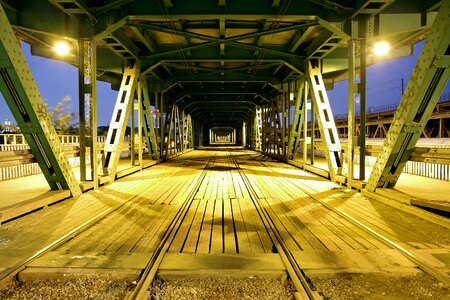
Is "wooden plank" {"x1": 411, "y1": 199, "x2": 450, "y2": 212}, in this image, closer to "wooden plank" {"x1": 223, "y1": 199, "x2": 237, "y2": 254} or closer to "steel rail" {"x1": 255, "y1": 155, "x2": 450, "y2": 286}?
"steel rail" {"x1": 255, "y1": 155, "x2": 450, "y2": 286}

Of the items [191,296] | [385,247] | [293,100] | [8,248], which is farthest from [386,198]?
[293,100]

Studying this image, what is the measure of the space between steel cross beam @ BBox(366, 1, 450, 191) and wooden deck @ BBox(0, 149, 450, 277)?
2.51ft

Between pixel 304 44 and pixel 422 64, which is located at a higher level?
pixel 304 44

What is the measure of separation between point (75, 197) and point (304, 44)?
7884mm

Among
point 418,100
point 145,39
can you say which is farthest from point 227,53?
point 418,100

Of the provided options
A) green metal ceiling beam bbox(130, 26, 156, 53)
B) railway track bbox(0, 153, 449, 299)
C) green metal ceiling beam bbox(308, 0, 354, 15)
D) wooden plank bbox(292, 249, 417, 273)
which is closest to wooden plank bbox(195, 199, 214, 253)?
railway track bbox(0, 153, 449, 299)

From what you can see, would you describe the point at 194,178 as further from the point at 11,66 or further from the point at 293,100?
the point at 293,100

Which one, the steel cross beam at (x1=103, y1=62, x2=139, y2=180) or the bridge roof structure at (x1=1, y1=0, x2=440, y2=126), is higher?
the bridge roof structure at (x1=1, y1=0, x2=440, y2=126)

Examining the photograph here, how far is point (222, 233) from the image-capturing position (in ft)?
12.0

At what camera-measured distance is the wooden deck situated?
2855mm

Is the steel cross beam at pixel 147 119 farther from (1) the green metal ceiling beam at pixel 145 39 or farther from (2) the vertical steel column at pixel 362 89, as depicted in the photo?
(2) the vertical steel column at pixel 362 89

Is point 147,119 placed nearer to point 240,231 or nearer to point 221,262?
point 240,231

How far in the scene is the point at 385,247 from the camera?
3.20 m

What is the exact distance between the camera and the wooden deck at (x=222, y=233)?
2855mm
